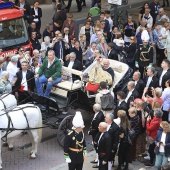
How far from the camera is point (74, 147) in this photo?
37.7 ft

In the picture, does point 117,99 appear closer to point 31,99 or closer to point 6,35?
point 31,99

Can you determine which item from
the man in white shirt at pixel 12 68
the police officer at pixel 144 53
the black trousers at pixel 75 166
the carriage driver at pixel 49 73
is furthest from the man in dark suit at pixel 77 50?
the black trousers at pixel 75 166

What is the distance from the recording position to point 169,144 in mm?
12055

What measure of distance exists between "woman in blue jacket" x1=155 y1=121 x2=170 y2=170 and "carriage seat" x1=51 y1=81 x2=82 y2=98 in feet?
9.03

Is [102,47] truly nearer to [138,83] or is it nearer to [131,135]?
[138,83]

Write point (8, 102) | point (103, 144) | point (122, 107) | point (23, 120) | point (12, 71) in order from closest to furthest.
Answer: point (103, 144) → point (23, 120) → point (8, 102) → point (122, 107) → point (12, 71)

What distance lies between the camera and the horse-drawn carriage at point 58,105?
12.8 metres

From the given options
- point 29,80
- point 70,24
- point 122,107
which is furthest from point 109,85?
point 70,24

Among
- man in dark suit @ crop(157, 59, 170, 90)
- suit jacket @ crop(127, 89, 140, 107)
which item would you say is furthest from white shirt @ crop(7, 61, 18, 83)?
man in dark suit @ crop(157, 59, 170, 90)

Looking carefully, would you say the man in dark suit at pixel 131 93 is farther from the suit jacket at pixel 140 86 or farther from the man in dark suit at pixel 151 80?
the man in dark suit at pixel 151 80

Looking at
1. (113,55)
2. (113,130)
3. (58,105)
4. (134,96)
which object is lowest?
(58,105)

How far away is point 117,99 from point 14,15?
5563 millimetres

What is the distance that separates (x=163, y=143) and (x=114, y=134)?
3.45 ft

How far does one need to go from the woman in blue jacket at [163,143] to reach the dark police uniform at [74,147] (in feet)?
5.69
